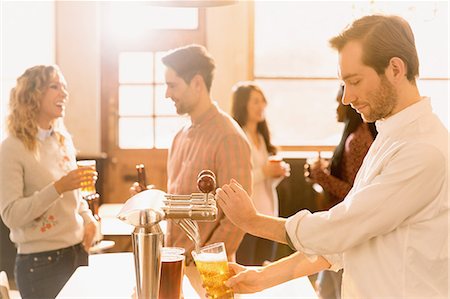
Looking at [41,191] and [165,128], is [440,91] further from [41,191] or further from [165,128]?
[41,191]

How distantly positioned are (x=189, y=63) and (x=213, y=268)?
1.31 metres

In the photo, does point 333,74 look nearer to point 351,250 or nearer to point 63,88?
point 63,88

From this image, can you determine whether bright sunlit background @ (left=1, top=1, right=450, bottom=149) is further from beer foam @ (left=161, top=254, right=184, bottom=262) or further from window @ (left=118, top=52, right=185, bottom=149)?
beer foam @ (left=161, top=254, right=184, bottom=262)

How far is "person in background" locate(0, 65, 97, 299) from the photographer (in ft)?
9.01

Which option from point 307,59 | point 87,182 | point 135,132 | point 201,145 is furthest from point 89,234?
point 307,59

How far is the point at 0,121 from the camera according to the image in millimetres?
4902

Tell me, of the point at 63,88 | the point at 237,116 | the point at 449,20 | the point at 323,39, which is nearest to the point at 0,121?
the point at 237,116

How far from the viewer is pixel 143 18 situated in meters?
6.38

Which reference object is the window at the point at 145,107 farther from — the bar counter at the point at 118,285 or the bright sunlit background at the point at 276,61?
the bar counter at the point at 118,285

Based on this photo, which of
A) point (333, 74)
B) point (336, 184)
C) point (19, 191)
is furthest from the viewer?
point (333, 74)

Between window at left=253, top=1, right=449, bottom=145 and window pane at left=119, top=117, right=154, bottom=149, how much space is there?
1168 mm

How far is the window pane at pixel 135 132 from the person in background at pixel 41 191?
11.2 ft

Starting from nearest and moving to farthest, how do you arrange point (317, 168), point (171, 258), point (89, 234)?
point (171, 258) < point (89, 234) < point (317, 168)

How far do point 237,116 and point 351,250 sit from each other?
2897 millimetres
